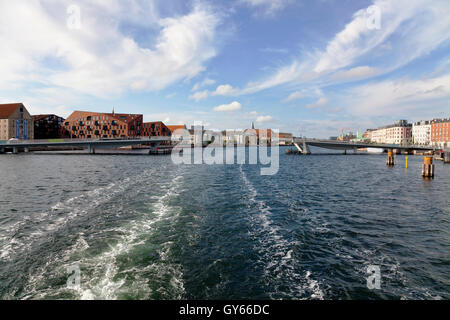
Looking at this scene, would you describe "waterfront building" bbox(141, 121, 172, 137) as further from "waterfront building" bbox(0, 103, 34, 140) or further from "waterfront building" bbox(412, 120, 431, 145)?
"waterfront building" bbox(412, 120, 431, 145)

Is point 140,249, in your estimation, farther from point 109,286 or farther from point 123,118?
point 123,118

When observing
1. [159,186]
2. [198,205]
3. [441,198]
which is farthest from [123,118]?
[441,198]

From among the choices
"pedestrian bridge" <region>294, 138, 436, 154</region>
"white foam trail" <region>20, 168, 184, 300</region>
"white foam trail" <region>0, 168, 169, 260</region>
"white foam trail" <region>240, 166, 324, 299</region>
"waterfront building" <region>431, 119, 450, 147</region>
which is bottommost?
"white foam trail" <region>240, 166, 324, 299</region>

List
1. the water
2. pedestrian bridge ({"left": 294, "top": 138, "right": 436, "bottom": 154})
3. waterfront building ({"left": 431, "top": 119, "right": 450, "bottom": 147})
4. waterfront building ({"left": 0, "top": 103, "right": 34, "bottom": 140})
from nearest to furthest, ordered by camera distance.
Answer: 1. the water
2. pedestrian bridge ({"left": 294, "top": 138, "right": 436, "bottom": 154})
3. waterfront building ({"left": 0, "top": 103, "right": 34, "bottom": 140})
4. waterfront building ({"left": 431, "top": 119, "right": 450, "bottom": 147})

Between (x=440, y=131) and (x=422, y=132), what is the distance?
27.2m

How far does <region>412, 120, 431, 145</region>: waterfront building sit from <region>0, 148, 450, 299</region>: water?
202751 millimetres

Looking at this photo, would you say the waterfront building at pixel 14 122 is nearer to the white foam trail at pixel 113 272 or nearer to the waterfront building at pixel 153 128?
the waterfront building at pixel 153 128

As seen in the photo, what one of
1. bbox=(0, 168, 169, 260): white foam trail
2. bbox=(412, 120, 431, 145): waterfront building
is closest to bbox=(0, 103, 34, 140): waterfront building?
bbox=(0, 168, 169, 260): white foam trail

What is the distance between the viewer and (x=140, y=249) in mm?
13188

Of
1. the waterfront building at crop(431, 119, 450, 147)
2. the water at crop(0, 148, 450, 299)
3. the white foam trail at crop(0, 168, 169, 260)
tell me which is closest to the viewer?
the water at crop(0, 148, 450, 299)

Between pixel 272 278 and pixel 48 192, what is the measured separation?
97.2 ft

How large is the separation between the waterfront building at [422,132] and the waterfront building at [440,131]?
8.40 meters

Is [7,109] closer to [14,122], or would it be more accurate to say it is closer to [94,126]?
[14,122]

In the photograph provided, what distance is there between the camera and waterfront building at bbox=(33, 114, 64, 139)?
164 metres
